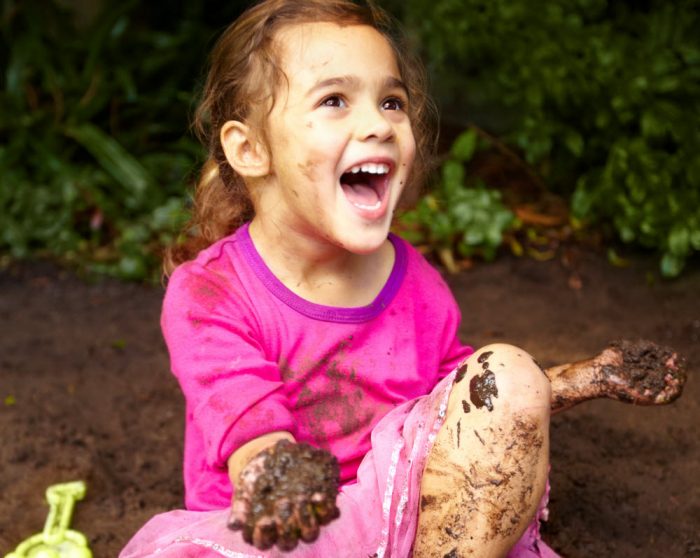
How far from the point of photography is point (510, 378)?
1.76 m

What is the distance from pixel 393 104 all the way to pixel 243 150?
1.20 feet

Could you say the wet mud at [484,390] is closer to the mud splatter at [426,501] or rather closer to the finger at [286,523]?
the mud splatter at [426,501]

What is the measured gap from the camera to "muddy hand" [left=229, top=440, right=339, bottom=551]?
1418mm

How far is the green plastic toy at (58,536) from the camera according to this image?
2.30 meters

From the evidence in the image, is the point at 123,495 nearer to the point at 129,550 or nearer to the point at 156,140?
the point at 129,550

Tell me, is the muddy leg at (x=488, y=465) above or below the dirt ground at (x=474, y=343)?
above

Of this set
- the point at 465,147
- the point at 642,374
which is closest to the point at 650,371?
the point at 642,374

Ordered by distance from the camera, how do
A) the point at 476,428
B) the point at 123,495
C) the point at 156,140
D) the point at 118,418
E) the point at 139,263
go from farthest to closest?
1. the point at 156,140
2. the point at 139,263
3. the point at 118,418
4. the point at 123,495
5. the point at 476,428

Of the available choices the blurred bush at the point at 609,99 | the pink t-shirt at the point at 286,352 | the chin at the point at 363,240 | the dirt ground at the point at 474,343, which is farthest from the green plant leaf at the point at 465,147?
the chin at the point at 363,240

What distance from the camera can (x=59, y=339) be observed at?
3.77 metres

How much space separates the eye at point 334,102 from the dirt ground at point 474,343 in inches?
49.7

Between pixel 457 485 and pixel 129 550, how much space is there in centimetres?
81

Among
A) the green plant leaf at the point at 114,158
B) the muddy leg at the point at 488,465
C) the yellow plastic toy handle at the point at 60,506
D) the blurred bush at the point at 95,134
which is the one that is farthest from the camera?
the green plant leaf at the point at 114,158

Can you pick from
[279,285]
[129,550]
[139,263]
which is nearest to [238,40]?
[279,285]
